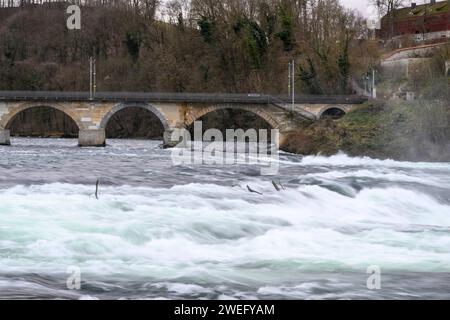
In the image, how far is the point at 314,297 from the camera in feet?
47.4

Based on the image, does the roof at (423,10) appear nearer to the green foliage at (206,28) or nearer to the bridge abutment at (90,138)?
the green foliage at (206,28)

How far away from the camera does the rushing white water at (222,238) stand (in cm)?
1522

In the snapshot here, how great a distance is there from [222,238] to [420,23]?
79371 millimetres

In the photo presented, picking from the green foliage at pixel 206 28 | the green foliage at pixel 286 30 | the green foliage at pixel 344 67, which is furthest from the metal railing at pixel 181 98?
the green foliage at pixel 206 28

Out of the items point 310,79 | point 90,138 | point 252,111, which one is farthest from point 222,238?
point 310,79

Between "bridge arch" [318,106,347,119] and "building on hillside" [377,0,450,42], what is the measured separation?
69.6 feet

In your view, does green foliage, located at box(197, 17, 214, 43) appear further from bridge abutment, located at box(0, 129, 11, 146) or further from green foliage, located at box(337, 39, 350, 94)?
A: bridge abutment, located at box(0, 129, 11, 146)

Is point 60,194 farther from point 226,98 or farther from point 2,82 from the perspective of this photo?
point 2,82

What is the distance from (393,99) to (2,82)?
6878 cm

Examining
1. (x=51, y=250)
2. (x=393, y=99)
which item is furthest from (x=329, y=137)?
(x=51, y=250)

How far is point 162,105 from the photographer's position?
237 feet

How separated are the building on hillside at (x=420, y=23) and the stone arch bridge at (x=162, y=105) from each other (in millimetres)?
23670

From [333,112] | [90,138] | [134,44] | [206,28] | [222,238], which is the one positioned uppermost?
[206,28]

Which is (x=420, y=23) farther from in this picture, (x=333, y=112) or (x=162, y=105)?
(x=162, y=105)
